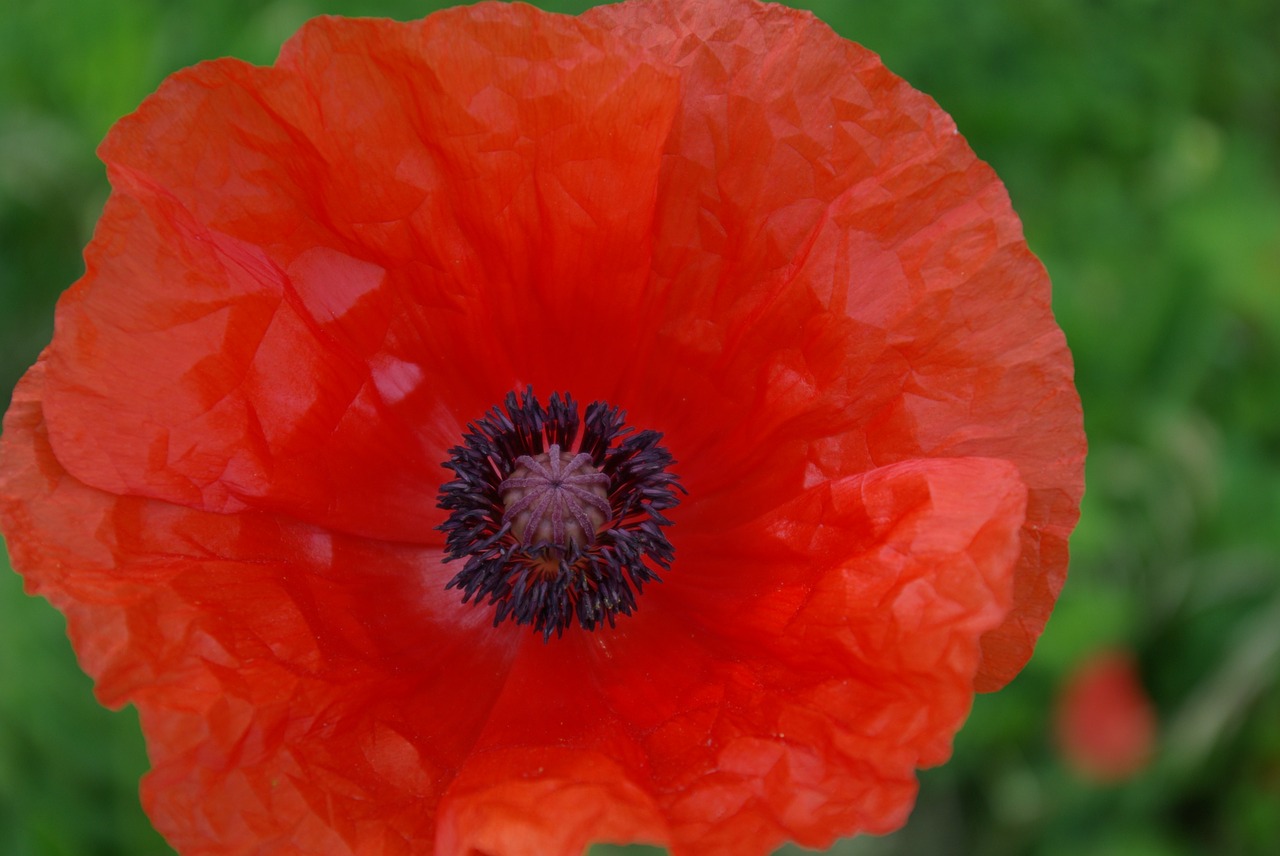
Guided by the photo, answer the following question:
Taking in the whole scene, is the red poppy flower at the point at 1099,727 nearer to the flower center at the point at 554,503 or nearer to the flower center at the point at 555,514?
the flower center at the point at 555,514

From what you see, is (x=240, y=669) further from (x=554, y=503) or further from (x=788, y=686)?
(x=788, y=686)

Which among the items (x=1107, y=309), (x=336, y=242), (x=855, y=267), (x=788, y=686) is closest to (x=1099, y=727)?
(x=1107, y=309)

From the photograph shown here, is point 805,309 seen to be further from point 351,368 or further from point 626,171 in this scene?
point 351,368

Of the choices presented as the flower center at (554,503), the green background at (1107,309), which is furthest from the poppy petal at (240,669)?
the green background at (1107,309)

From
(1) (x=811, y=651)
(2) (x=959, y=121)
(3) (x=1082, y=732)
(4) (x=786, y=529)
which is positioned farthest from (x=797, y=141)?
(2) (x=959, y=121)

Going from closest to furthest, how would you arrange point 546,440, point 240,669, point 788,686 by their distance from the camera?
point 240,669 < point 788,686 < point 546,440

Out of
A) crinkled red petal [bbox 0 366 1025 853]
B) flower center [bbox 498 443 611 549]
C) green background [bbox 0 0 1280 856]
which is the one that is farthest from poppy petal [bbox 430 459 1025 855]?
green background [bbox 0 0 1280 856]

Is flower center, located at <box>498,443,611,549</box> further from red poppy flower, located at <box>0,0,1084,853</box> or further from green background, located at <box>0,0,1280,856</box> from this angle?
green background, located at <box>0,0,1280,856</box>
